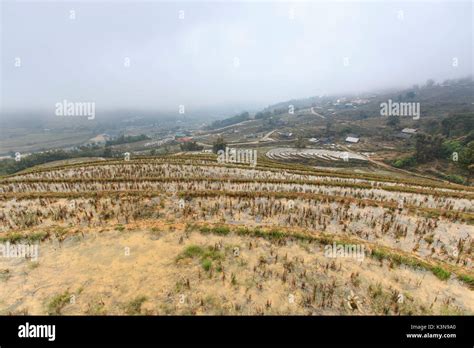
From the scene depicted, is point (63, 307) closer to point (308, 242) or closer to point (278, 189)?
point (308, 242)

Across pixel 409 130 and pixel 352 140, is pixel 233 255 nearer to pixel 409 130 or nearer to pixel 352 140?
pixel 352 140

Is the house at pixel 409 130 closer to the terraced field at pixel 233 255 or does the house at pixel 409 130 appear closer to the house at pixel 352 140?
the house at pixel 352 140

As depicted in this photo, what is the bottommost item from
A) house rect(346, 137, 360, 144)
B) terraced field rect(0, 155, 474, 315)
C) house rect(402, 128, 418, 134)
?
terraced field rect(0, 155, 474, 315)

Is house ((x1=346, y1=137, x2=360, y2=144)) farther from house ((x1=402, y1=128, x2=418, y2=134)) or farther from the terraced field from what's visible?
the terraced field

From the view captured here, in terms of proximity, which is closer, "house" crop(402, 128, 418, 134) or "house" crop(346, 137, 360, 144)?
"house" crop(346, 137, 360, 144)

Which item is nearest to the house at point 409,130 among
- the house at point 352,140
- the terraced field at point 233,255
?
the house at point 352,140

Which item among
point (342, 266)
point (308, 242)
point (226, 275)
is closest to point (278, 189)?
point (308, 242)

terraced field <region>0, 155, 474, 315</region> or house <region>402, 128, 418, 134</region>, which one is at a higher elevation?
house <region>402, 128, 418, 134</region>

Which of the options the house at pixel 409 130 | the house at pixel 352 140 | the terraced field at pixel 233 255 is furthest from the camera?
the house at pixel 409 130

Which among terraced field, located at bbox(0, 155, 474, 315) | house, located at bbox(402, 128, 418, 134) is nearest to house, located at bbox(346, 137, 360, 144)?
house, located at bbox(402, 128, 418, 134)
